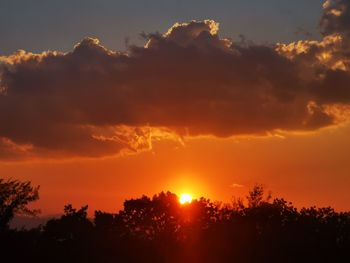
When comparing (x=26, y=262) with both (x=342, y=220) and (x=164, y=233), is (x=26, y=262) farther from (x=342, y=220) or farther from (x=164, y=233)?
(x=342, y=220)

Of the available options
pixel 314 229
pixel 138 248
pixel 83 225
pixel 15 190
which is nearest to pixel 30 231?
pixel 83 225

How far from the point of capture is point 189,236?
84.4 meters

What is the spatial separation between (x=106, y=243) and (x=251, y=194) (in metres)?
30.4

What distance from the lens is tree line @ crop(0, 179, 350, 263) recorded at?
7681 cm

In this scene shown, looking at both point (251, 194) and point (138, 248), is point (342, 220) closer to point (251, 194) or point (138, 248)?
point (251, 194)

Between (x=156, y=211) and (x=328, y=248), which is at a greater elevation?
(x=156, y=211)

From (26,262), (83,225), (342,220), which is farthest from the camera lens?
(83,225)

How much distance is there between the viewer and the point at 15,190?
4525 inches

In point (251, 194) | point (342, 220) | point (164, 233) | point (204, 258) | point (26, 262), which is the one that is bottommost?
point (26, 262)

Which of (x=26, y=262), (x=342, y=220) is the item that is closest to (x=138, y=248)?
(x=26, y=262)

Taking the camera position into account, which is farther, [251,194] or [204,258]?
[251,194]

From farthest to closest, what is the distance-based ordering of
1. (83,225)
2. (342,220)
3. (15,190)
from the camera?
(15,190)
(83,225)
(342,220)

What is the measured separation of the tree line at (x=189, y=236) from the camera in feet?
252

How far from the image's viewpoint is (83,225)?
304 ft
